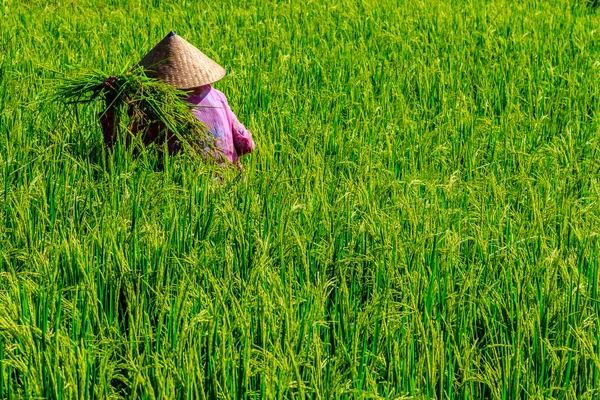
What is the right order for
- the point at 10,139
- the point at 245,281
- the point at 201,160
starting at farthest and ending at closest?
the point at 10,139 → the point at 201,160 → the point at 245,281

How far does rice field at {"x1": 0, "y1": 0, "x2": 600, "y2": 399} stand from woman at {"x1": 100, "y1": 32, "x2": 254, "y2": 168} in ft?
0.32

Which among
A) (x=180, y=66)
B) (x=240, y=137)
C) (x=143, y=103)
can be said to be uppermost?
(x=180, y=66)

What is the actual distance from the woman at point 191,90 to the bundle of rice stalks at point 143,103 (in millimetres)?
27

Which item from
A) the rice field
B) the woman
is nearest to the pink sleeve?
the woman

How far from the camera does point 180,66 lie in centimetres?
306

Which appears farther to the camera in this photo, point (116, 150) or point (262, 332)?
point (116, 150)

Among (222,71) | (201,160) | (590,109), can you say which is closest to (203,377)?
(201,160)

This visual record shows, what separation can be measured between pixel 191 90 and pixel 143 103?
0.21 meters

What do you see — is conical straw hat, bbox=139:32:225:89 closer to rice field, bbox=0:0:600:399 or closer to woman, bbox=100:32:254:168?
woman, bbox=100:32:254:168

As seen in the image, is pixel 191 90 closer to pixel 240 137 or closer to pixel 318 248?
pixel 240 137

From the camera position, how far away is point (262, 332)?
1999 millimetres

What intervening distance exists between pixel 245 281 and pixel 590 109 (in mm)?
2809

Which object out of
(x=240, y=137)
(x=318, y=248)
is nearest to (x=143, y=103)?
(x=240, y=137)

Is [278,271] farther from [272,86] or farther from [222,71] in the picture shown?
[272,86]
